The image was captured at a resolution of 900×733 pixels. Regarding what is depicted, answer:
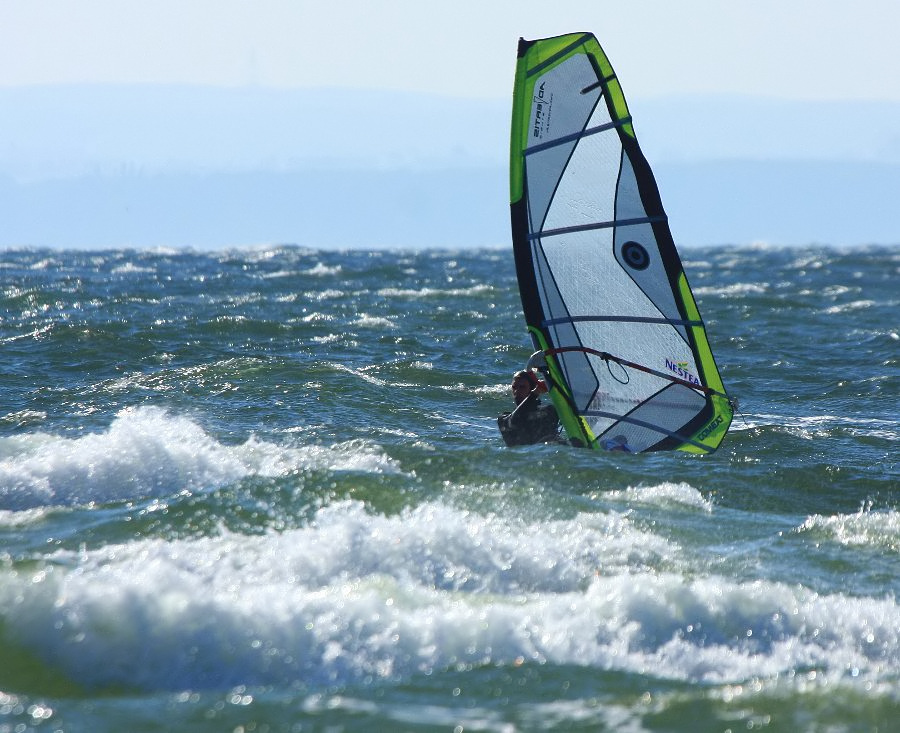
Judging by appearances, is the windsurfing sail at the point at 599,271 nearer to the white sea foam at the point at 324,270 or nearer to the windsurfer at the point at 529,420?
the windsurfer at the point at 529,420

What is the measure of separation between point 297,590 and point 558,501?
2.44 metres

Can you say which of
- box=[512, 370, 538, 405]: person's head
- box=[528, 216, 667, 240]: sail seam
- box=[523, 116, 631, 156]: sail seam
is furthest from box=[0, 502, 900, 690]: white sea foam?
box=[523, 116, 631, 156]: sail seam

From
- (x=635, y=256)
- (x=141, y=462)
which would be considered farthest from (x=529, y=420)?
(x=141, y=462)

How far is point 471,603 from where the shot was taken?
532 centimetres

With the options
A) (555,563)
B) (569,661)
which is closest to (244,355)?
(555,563)

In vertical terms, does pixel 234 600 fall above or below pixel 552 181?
below

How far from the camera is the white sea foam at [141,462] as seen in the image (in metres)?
7.30

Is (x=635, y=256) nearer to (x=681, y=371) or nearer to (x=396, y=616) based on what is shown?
(x=681, y=371)

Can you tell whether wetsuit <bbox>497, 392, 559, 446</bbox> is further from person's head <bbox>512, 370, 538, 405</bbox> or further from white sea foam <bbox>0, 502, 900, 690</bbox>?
white sea foam <bbox>0, 502, 900, 690</bbox>

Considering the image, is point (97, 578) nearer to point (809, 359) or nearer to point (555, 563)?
point (555, 563)

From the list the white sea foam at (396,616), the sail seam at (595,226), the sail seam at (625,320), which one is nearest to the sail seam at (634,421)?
the sail seam at (625,320)

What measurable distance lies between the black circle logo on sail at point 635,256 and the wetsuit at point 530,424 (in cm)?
126

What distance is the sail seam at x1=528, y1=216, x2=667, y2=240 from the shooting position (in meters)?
8.43

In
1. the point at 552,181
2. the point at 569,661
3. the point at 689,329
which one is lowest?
the point at 569,661
